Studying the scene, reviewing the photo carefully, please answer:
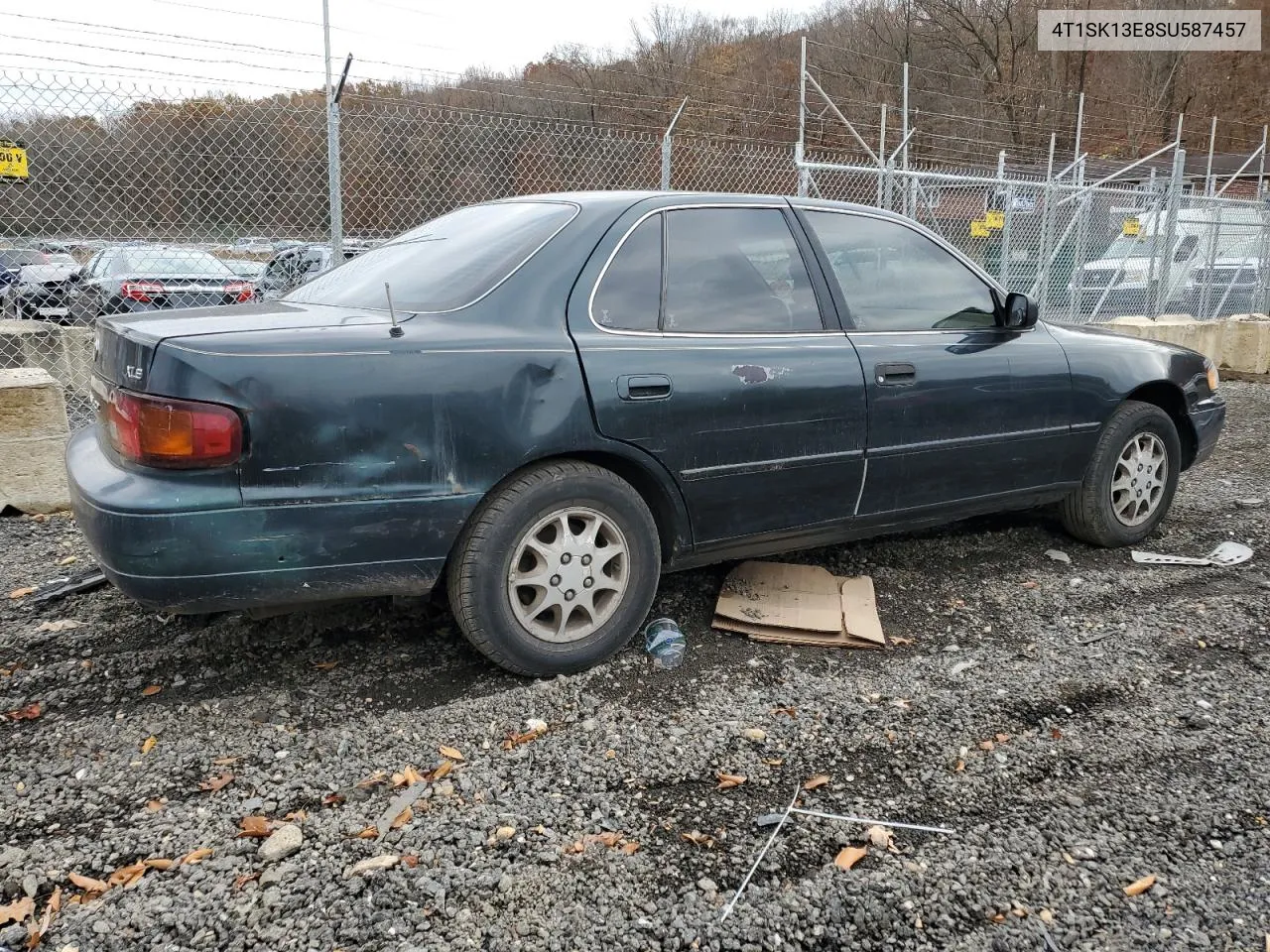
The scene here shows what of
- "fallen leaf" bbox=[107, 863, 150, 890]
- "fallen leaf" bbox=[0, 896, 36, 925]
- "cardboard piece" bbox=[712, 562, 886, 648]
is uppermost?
"cardboard piece" bbox=[712, 562, 886, 648]

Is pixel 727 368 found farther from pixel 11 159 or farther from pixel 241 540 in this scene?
pixel 11 159

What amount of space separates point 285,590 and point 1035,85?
1631 inches

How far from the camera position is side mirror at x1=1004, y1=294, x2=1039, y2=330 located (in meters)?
3.97

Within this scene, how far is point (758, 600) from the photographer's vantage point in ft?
12.1

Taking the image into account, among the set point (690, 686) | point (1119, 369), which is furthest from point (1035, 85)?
point (690, 686)

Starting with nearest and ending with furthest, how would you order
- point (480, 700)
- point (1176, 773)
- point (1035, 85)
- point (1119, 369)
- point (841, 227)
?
1. point (1176, 773)
2. point (480, 700)
3. point (841, 227)
4. point (1119, 369)
5. point (1035, 85)

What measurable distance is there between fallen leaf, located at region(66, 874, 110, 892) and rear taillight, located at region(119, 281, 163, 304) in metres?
6.80

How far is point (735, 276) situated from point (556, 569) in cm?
126

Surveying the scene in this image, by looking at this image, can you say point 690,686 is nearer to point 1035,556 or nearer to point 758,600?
point 758,600

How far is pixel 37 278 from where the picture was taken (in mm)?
7621

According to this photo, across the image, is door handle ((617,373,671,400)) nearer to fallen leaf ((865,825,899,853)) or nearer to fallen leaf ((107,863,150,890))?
fallen leaf ((865,825,899,853))

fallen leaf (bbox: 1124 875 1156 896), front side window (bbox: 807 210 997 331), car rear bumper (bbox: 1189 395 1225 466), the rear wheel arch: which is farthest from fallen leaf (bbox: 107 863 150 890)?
car rear bumper (bbox: 1189 395 1225 466)

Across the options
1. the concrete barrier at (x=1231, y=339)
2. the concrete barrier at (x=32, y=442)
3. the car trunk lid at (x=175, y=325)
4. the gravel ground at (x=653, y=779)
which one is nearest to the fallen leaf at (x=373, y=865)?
the gravel ground at (x=653, y=779)

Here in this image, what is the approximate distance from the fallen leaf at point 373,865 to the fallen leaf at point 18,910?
0.66 metres
